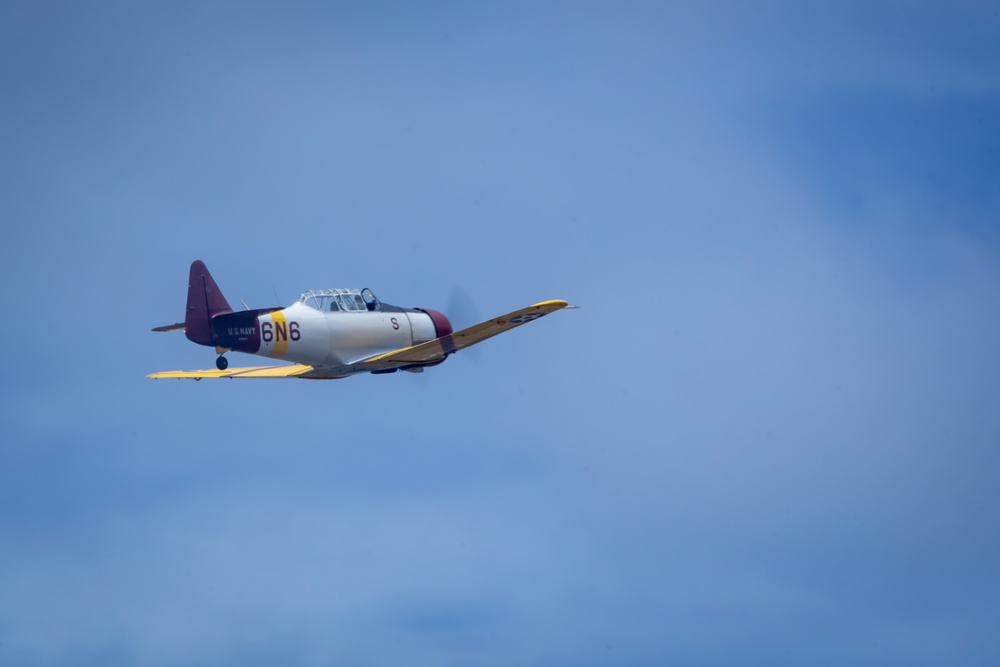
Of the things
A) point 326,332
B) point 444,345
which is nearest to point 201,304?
point 326,332

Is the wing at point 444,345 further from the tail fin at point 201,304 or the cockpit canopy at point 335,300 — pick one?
the tail fin at point 201,304

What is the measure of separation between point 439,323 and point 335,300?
12.7 ft

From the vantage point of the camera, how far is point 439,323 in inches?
2702

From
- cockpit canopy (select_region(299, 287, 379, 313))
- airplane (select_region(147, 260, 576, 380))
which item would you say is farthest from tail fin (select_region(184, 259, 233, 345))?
cockpit canopy (select_region(299, 287, 379, 313))

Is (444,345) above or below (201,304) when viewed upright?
below

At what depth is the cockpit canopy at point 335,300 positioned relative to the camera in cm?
6606

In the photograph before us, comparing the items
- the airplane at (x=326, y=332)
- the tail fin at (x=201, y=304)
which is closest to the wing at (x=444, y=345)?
the airplane at (x=326, y=332)

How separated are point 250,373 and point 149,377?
10.8 ft

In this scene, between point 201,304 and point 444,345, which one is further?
point 444,345

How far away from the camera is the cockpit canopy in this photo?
6606 centimetres

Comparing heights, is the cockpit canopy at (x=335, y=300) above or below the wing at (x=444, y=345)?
above

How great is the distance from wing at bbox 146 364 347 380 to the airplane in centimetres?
3

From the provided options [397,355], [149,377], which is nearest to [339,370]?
[397,355]

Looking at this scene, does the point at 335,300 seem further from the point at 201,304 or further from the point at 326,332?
the point at 201,304
